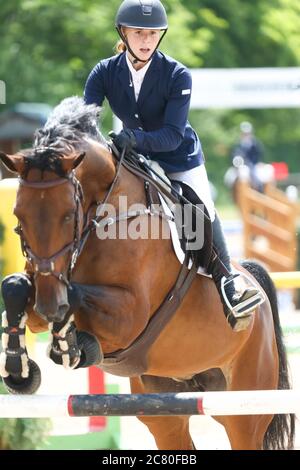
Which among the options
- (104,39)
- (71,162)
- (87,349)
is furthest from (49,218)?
(104,39)

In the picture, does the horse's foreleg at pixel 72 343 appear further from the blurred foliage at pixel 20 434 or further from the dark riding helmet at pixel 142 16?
the blurred foliage at pixel 20 434

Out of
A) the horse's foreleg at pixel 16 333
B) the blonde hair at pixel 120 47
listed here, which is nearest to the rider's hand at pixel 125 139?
the blonde hair at pixel 120 47

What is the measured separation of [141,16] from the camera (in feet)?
17.1

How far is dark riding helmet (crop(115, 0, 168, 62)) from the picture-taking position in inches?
205

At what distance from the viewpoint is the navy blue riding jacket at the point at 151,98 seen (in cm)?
530

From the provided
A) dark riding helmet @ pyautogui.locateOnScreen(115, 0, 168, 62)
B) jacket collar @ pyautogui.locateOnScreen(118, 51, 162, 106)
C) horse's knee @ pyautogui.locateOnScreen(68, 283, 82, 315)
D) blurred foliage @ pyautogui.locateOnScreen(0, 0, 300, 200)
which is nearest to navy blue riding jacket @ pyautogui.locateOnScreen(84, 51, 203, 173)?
jacket collar @ pyautogui.locateOnScreen(118, 51, 162, 106)

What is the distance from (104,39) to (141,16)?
1588 cm

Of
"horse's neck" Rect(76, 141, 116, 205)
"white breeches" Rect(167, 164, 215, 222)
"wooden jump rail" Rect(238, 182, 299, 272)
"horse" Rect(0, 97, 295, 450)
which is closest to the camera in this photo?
"horse" Rect(0, 97, 295, 450)

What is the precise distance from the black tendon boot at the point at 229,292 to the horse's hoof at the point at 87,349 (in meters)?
0.96

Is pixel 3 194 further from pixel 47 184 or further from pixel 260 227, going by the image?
A: pixel 260 227

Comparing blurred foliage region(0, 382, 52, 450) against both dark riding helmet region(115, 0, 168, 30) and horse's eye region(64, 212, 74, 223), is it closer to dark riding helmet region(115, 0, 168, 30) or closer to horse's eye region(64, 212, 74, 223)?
horse's eye region(64, 212, 74, 223)

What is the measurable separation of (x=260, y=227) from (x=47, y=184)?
1283 centimetres

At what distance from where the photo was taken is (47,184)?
472 centimetres

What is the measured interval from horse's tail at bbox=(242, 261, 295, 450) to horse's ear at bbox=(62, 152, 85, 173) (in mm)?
1916
